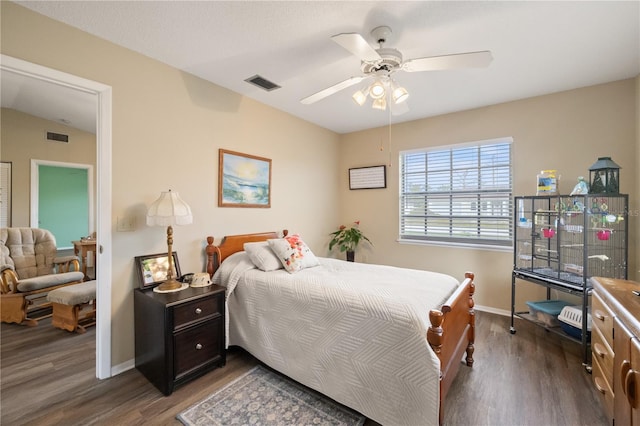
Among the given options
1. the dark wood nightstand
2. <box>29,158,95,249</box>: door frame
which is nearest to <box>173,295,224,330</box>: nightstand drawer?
the dark wood nightstand

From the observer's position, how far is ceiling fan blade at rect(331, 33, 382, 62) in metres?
1.51

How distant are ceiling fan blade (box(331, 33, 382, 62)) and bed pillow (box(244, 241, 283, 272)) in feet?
6.04

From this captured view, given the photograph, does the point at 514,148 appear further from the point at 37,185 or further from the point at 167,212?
the point at 37,185

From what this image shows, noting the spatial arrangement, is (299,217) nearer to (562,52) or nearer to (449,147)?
(449,147)

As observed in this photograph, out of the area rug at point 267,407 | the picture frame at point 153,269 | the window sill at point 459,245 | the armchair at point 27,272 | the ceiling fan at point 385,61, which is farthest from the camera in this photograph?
the window sill at point 459,245

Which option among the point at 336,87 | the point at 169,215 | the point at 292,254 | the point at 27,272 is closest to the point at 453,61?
the point at 336,87

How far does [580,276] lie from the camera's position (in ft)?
8.30

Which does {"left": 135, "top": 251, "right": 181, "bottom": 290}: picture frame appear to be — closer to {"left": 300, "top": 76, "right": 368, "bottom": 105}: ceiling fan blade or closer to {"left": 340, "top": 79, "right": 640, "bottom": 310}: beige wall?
{"left": 300, "top": 76, "right": 368, "bottom": 105}: ceiling fan blade

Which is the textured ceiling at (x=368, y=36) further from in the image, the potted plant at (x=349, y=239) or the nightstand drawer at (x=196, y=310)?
the potted plant at (x=349, y=239)

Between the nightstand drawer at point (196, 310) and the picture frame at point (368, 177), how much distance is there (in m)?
2.88

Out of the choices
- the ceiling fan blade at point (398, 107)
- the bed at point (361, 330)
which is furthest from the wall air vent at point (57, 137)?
the ceiling fan blade at point (398, 107)

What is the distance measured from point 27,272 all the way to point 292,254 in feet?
11.7

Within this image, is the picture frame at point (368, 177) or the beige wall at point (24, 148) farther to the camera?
the picture frame at point (368, 177)

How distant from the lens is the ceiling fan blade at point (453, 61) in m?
1.62
